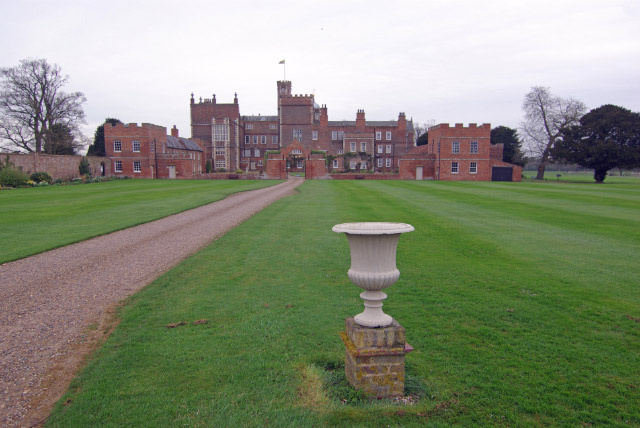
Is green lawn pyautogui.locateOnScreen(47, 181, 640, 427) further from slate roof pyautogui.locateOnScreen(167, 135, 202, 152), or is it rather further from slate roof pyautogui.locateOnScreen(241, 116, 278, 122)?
slate roof pyautogui.locateOnScreen(241, 116, 278, 122)

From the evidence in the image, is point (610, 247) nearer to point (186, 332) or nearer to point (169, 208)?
point (186, 332)

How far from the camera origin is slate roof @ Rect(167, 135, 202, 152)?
208 ft

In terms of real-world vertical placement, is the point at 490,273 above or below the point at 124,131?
below

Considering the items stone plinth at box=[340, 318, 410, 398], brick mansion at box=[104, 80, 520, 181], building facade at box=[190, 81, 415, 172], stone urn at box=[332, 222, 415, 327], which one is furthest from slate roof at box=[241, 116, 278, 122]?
stone plinth at box=[340, 318, 410, 398]

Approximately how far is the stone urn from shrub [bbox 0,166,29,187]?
134ft

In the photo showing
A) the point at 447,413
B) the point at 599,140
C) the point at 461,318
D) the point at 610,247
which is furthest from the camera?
the point at 599,140

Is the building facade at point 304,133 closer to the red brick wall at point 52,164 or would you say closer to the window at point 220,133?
the window at point 220,133

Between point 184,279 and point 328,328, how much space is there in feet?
12.3

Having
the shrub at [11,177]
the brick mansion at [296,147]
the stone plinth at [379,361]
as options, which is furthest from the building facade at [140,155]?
the stone plinth at [379,361]

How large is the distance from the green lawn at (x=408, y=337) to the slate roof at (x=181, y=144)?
58157 millimetres

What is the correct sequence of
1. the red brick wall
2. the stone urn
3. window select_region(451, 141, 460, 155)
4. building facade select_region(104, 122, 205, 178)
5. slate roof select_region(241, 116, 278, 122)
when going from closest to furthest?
the stone urn < the red brick wall < window select_region(451, 141, 460, 155) < building facade select_region(104, 122, 205, 178) < slate roof select_region(241, 116, 278, 122)

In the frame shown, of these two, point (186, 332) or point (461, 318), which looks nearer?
point (186, 332)

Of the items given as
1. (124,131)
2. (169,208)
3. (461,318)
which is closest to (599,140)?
(169,208)

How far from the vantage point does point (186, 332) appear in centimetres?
552
